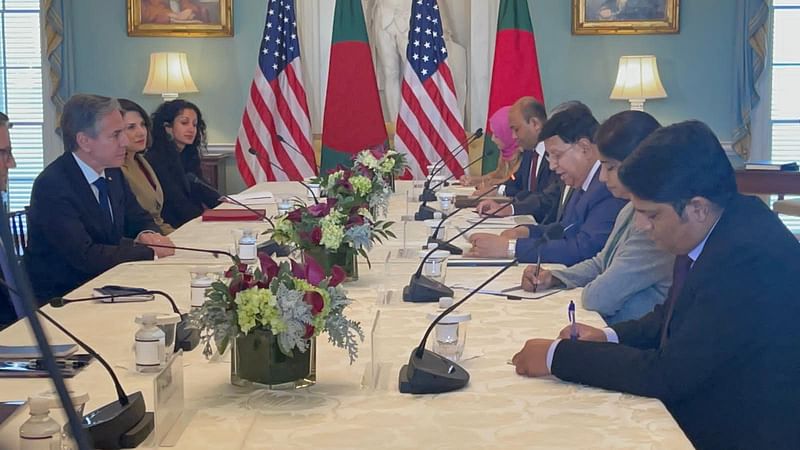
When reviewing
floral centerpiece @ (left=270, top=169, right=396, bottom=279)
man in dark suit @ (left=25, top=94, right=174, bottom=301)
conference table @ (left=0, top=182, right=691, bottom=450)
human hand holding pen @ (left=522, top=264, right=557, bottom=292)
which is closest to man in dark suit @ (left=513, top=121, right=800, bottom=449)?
conference table @ (left=0, top=182, right=691, bottom=450)

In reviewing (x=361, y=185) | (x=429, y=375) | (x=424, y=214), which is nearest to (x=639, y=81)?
(x=424, y=214)

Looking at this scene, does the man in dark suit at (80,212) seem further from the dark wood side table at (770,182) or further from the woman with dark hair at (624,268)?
the dark wood side table at (770,182)

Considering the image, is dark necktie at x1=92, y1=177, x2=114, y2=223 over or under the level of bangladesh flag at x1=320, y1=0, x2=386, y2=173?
under

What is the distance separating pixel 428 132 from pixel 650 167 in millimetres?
6116

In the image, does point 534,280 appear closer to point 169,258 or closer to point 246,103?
point 169,258

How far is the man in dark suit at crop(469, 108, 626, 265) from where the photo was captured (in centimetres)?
365

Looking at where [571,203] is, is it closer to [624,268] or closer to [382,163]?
[382,163]

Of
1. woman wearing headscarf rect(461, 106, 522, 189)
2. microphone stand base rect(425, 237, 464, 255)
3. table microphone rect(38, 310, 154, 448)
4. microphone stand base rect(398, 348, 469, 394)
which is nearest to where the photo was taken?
table microphone rect(38, 310, 154, 448)

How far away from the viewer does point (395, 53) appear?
840 centimetres

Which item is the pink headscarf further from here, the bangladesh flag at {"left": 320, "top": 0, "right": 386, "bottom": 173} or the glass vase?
the glass vase

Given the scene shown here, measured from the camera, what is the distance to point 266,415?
1808 millimetres

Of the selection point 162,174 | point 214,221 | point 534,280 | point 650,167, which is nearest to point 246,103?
point 162,174

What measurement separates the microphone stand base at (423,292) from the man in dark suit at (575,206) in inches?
27.3

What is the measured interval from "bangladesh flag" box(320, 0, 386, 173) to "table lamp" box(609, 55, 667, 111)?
1832mm
